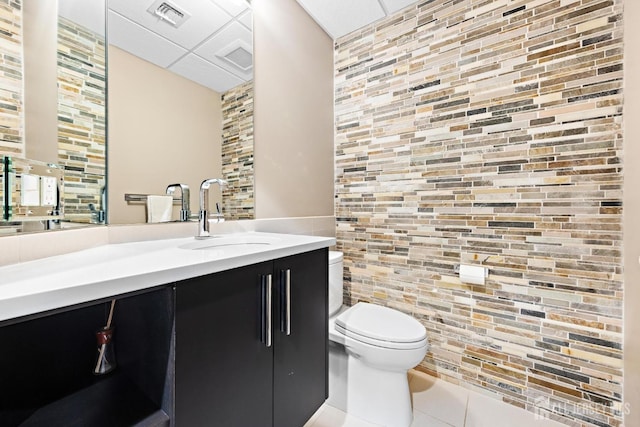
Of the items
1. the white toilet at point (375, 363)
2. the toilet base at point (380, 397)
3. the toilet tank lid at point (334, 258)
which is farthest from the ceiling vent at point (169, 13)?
the toilet base at point (380, 397)

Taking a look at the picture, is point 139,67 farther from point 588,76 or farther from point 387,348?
point 588,76

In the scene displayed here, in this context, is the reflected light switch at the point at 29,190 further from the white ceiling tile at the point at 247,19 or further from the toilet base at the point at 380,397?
the toilet base at the point at 380,397

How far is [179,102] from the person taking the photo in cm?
120

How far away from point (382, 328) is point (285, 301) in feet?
2.22

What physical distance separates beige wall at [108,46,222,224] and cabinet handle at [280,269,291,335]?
2.07 ft

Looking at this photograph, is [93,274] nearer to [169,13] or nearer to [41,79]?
[41,79]

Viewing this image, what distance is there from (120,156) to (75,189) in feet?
0.61

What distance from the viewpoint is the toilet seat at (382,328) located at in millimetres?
1229

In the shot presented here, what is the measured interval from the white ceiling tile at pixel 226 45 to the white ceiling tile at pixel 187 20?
30 millimetres

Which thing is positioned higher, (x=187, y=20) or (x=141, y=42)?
(x=187, y=20)

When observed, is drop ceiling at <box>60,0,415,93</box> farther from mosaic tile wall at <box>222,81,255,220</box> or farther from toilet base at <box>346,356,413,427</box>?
toilet base at <box>346,356,413,427</box>

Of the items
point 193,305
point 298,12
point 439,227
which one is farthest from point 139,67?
point 439,227

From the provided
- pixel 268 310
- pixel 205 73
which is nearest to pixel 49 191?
pixel 268 310

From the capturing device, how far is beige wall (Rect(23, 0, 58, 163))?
76 cm
